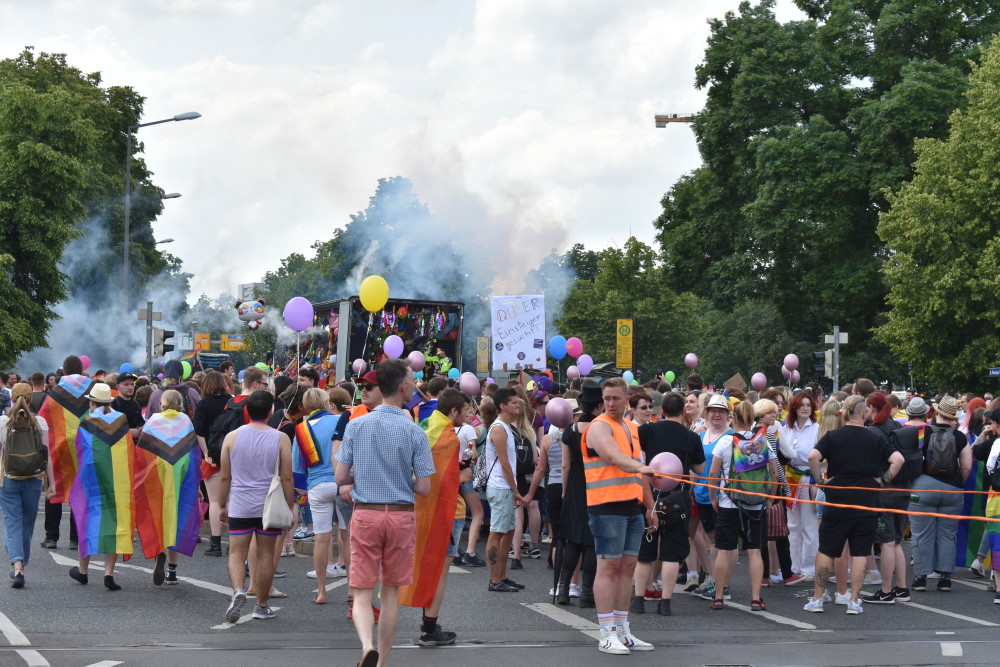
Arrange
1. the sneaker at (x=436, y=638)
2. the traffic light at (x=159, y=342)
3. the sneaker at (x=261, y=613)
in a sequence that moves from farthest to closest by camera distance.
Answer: the traffic light at (x=159, y=342), the sneaker at (x=261, y=613), the sneaker at (x=436, y=638)

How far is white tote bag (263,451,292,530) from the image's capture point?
30.1 feet

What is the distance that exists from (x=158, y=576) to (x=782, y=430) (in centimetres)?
577

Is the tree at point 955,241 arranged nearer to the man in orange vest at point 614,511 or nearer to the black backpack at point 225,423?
the black backpack at point 225,423

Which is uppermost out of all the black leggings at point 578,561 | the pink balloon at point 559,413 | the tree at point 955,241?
the tree at point 955,241

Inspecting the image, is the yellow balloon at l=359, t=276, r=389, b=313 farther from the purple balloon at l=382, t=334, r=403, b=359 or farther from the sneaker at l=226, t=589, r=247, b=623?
the sneaker at l=226, t=589, r=247, b=623

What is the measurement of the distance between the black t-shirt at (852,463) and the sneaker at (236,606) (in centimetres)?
469

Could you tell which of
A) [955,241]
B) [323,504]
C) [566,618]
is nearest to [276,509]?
[323,504]

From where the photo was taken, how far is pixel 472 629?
9.34 metres

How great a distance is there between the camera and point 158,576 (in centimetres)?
1103

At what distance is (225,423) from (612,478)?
17.3 ft

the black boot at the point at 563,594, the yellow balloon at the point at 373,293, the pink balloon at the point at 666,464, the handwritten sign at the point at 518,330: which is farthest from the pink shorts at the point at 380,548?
the handwritten sign at the point at 518,330

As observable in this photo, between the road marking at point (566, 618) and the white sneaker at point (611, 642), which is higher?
the white sneaker at point (611, 642)

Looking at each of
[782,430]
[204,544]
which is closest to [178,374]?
[204,544]

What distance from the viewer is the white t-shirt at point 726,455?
34.1ft
